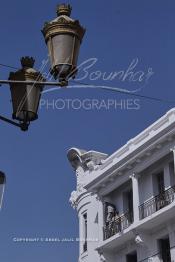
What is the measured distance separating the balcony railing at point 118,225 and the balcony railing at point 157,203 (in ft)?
4.16

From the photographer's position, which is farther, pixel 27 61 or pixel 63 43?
pixel 27 61

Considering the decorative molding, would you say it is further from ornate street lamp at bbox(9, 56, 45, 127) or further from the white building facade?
ornate street lamp at bbox(9, 56, 45, 127)

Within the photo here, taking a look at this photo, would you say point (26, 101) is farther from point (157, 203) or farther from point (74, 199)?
point (74, 199)

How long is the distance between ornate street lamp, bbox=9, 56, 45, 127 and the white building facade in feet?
61.4

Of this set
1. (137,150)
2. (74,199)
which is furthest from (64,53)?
(74,199)

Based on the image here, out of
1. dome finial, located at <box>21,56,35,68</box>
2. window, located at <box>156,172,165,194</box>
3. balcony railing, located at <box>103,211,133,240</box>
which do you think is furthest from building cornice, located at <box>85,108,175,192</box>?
dome finial, located at <box>21,56,35,68</box>

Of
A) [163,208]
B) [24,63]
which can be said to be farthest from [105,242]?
[24,63]

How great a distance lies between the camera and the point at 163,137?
25.6m

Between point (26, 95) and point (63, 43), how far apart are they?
0.75 m

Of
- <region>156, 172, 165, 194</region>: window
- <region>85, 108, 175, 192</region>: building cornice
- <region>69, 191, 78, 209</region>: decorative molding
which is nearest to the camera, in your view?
<region>85, 108, 175, 192</region>: building cornice

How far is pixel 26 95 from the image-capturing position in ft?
20.5

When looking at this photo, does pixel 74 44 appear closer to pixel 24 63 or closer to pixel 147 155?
pixel 24 63

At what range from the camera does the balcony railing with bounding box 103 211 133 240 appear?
1105 inches

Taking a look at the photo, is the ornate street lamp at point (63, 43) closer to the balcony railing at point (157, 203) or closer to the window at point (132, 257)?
the balcony railing at point (157, 203)
